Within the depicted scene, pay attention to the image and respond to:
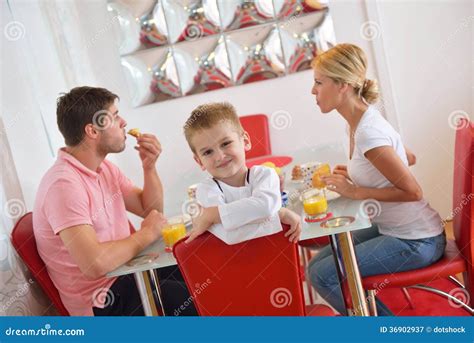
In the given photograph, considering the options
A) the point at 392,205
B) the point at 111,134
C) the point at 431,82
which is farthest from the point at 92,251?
the point at 431,82

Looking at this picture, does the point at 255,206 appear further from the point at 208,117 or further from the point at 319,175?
the point at 319,175

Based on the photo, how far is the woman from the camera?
3.86 ft

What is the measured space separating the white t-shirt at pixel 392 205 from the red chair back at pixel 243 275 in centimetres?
33

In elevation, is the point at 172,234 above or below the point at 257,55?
below

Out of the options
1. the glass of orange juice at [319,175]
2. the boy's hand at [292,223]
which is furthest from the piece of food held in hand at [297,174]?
the boy's hand at [292,223]

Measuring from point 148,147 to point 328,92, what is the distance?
0.41m

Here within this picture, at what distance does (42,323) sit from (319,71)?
0.78 m

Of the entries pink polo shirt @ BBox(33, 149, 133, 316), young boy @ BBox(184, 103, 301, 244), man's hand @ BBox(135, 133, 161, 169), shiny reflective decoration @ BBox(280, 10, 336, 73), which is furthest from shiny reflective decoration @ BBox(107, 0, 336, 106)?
young boy @ BBox(184, 103, 301, 244)

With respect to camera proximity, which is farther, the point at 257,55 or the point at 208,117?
the point at 257,55

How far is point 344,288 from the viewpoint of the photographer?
3.91ft

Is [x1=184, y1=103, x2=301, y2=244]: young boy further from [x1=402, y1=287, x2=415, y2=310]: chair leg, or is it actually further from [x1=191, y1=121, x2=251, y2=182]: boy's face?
[x1=402, y1=287, x2=415, y2=310]: chair leg

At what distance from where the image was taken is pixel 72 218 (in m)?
1.10

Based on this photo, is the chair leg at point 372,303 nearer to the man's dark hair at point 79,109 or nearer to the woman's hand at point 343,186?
the woman's hand at point 343,186

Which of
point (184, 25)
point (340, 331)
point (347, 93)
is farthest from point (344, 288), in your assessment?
point (184, 25)
